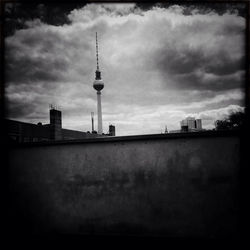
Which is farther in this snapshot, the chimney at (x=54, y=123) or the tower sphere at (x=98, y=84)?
the tower sphere at (x=98, y=84)

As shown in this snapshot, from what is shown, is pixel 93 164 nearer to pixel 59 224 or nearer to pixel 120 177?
pixel 120 177

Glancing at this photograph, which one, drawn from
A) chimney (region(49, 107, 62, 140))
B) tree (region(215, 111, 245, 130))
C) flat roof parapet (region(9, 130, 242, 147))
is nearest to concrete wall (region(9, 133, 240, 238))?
flat roof parapet (region(9, 130, 242, 147))

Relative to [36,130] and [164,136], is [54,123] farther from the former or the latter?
[164,136]

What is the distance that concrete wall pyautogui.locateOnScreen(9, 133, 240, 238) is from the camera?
4.30 meters

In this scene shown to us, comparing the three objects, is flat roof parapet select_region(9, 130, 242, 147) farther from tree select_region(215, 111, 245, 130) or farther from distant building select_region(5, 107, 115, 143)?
tree select_region(215, 111, 245, 130)

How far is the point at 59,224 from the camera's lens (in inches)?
196

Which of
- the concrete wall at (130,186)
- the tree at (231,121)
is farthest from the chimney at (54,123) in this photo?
the tree at (231,121)

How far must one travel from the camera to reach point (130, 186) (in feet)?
15.4

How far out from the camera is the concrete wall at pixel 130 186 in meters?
4.30

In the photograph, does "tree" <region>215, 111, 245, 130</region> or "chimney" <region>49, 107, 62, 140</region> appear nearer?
"chimney" <region>49, 107, 62, 140</region>

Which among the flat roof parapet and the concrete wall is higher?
the flat roof parapet

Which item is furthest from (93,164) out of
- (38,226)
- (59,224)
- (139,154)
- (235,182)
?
(235,182)

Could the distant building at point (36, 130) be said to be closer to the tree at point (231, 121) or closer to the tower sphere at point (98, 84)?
the tree at point (231, 121)

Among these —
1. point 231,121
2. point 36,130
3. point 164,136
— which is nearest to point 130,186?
point 164,136
